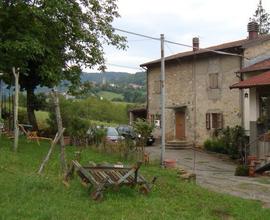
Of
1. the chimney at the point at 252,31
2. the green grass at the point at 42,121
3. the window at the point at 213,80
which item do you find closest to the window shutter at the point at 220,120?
the window at the point at 213,80

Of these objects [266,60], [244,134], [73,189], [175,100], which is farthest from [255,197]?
[175,100]

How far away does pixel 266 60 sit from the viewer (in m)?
31.3

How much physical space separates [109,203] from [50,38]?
1840 centimetres

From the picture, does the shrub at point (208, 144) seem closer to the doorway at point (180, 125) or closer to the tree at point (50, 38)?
the doorway at point (180, 125)

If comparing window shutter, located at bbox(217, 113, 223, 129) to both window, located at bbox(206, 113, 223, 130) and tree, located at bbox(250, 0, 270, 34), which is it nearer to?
window, located at bbox(206, 113, 223, 130)

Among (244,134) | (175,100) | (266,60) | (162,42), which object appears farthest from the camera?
(175,100)

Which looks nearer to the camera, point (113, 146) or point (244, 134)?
point (113, 146)

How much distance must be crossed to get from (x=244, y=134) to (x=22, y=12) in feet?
44.8

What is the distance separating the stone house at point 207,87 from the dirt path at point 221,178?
97.1 inches

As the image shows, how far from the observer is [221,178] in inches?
782

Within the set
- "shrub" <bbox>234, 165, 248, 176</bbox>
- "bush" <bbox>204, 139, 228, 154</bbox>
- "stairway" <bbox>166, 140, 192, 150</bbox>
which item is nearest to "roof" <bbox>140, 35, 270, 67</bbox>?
"bush" <bbox>204, 139, 228, 154</bbox>

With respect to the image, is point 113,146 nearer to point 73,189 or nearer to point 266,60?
point 73,189

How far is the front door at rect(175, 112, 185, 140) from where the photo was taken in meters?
37.4

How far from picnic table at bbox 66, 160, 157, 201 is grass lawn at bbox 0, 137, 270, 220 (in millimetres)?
197
